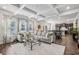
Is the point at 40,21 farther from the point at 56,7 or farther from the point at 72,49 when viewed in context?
the point at 72,49

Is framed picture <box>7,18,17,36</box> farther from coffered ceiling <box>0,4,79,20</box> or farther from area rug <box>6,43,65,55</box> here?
area rug <box>6,43,65,55</box>

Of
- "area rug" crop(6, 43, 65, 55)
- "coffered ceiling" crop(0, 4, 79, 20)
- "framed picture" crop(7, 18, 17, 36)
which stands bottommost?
"area rug" crop(6, 43, 65, 55)

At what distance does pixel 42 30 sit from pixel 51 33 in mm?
196

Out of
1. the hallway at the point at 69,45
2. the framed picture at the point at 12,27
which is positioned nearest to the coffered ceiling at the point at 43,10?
the framed picture at the point at 12,27

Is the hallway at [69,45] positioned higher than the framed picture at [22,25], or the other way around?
the framed picture at [22,25]

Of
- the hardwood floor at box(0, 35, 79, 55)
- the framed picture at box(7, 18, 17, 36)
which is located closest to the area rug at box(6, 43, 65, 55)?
the hardwood floor at box(0, 35, 79, 55)

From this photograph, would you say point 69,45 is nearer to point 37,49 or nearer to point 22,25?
point 37,49

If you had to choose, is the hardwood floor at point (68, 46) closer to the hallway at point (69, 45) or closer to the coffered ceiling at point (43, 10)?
the hallway at point (69, 45)

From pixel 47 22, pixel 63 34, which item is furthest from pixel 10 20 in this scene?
pixel 63 34

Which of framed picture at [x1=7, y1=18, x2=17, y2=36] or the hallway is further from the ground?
framed picture at [x1=7, y1=18, x2=17, y2=36]

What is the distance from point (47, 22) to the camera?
241cm

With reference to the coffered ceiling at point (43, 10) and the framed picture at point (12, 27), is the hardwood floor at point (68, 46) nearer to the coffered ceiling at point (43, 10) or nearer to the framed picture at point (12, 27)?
the framed picture at point (12, 27)

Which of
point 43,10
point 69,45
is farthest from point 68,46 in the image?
point 43,10

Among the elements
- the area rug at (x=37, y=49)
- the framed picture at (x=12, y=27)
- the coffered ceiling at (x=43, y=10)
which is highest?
the coffered ceiling at (x=43, y=10)
